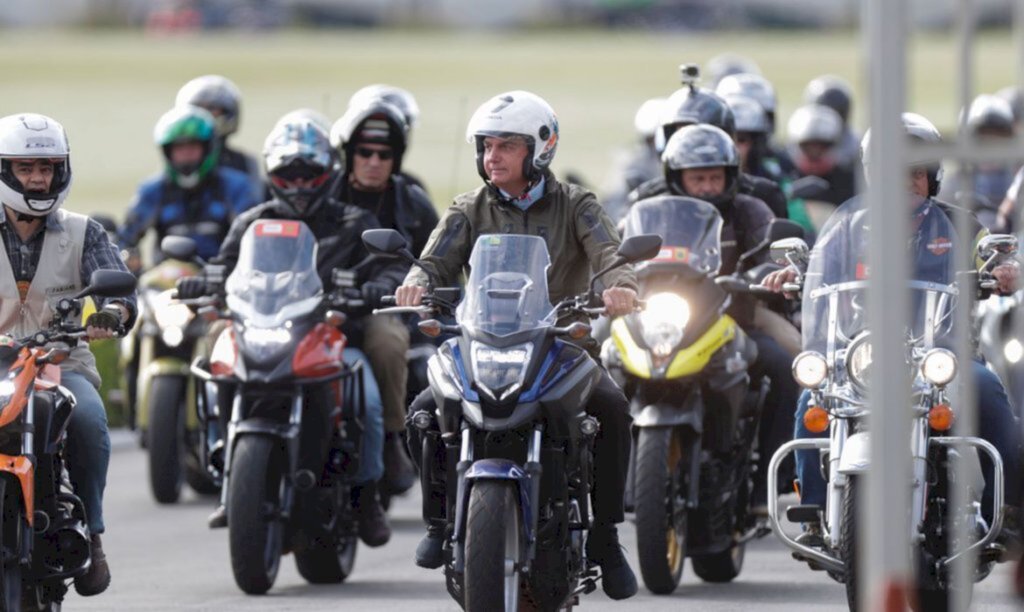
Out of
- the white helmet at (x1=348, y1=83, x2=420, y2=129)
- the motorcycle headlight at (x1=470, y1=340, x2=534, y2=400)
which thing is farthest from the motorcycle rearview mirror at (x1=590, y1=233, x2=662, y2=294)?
the white helmet at (x1=348, y1=83, x2=420, y2=129)

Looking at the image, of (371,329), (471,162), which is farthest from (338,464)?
A: (471,162)

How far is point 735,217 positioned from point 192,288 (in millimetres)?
2641

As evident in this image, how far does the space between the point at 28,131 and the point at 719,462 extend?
3.66 metres

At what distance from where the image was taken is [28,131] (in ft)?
32.8

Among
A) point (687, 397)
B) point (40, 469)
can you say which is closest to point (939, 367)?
point (687, 397)

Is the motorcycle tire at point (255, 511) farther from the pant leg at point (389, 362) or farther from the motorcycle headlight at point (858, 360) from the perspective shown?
the motorcycle headlight at point (858, 360)

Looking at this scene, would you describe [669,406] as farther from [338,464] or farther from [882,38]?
[882,38]

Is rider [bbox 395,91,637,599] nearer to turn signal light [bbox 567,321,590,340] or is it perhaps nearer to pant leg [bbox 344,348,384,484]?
turn signal light [bbox 567,321,590,340]

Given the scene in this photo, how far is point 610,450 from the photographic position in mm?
9766

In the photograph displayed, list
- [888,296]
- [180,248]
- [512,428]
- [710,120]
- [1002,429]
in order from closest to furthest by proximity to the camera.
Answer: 1. [888,296]
2. [512,428]
3. [1002,429]
4. [180,248]
5. [710,120]

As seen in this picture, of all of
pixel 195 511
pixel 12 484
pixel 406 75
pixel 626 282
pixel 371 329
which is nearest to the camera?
pixel 12 484

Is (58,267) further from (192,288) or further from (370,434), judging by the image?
(370,434)

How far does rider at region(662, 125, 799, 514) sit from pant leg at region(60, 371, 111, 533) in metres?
3.75

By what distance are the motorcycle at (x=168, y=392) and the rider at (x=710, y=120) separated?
3235mm
